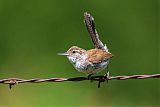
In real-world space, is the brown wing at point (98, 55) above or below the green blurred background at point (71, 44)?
below

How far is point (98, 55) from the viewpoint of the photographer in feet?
23.7

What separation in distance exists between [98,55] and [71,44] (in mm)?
5036

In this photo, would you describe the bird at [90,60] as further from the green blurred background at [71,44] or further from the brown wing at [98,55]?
the green blurred background at [71,44]

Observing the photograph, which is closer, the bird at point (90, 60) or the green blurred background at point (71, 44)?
the bird at point (90, 60)

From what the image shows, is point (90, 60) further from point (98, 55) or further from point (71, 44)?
point (71, 44)

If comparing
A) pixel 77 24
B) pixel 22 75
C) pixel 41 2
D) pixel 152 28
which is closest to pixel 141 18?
pixel 152 28

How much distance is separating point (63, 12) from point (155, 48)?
2.14m

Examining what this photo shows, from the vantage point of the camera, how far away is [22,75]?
11.6 meters

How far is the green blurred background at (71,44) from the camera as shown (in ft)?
35.8

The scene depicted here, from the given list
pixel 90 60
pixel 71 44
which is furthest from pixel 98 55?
pixel 71 44

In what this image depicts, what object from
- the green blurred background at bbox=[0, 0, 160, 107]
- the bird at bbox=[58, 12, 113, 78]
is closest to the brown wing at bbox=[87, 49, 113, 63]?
the bird at bbox=[58, 12, 113, 78]

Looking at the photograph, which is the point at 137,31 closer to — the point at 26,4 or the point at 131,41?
the point at 131,41

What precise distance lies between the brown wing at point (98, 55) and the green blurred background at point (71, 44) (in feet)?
10.8

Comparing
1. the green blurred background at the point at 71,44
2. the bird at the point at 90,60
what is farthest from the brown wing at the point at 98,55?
the green blurred background at the point at 71,44
